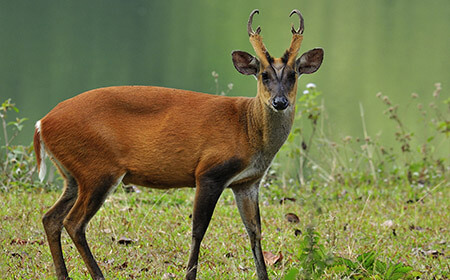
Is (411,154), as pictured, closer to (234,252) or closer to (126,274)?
(234,252)

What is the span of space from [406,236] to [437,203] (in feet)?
4.30

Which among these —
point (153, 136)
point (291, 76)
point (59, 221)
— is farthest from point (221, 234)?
point (291, 76)

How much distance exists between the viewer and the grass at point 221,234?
4621 mm

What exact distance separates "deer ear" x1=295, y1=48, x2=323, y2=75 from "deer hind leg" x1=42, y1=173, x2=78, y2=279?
1.67 metres

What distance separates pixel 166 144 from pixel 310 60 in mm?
1125

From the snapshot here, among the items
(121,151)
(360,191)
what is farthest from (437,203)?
(121,151)

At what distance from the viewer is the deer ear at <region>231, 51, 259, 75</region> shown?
4434 mm

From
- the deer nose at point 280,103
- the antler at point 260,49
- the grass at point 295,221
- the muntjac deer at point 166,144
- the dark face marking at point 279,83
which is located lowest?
the grass at point 295,221

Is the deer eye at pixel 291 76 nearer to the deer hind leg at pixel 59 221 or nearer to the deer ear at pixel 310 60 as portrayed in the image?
the deer ear at pixel 310 60

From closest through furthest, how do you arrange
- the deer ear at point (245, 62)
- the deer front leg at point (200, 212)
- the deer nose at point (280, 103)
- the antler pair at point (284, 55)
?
the deer nose at point (280, 103)
the deer front leg at point (200, 212)
the antler pair at point (284, 55)
the deer ear at point (245, 62)

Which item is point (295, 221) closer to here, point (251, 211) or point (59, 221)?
point (251, 211)

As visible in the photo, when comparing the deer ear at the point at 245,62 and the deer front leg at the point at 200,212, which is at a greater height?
the deer ear at the point at 245,62

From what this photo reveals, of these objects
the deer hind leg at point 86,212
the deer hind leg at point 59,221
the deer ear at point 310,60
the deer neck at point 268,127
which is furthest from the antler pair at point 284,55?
the deer hind leg at point 59,221

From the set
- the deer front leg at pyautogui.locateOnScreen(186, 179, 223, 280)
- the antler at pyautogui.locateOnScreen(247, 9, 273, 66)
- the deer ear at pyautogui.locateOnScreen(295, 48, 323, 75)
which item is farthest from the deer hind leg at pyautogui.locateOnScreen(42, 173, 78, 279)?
the deer ear at pyautogui.locateOnScreen(295, 48, 323, 75)
